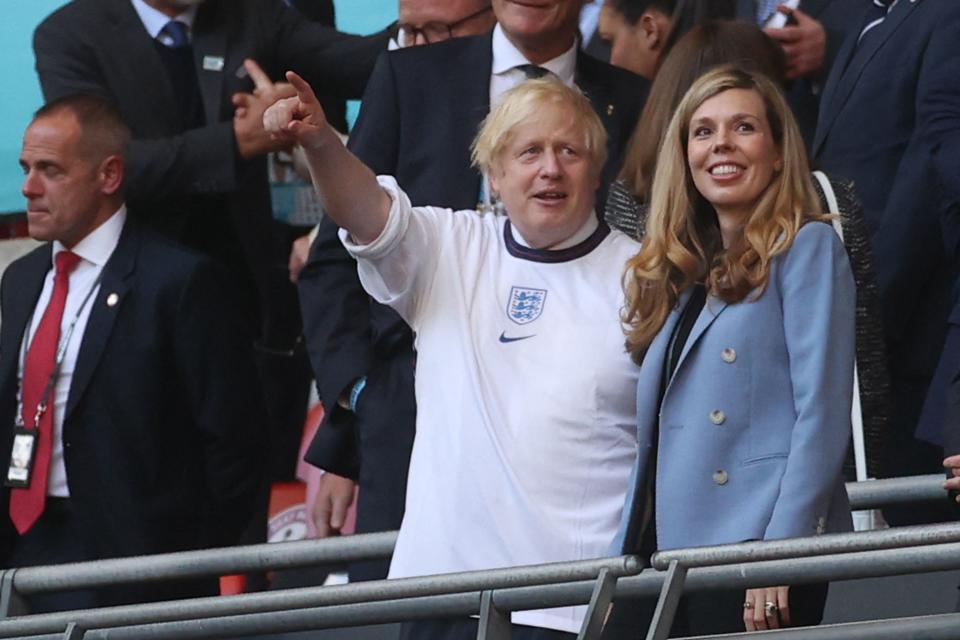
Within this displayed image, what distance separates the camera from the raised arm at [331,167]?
4.48 m

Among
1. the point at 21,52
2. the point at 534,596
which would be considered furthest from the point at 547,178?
the point at 21,52

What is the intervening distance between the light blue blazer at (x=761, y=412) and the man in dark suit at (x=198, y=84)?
2.35 meters

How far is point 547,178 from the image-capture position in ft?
15.5

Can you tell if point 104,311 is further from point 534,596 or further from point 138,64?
point 534,596

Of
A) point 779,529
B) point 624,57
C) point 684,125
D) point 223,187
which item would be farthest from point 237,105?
point 779,529

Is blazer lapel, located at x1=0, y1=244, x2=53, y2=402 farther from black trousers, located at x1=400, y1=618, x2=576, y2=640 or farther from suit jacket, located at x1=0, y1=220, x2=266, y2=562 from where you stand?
black trousers, located at x1=400, y1=618, x2=576, y2=640

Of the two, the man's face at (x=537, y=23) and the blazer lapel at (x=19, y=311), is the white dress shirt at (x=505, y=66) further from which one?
the blazer lapel at (x=19, y=311)

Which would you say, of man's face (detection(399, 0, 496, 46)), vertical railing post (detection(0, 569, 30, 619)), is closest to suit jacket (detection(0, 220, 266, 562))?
man's face (detection(399, 0, 496, 46))

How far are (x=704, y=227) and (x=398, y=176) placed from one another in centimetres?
106

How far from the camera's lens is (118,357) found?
6195mm

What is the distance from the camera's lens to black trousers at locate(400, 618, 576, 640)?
14.9 feet

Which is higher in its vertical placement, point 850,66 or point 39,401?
point 850,66

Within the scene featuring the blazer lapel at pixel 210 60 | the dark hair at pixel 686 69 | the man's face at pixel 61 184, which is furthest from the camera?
the blazer lapel at pixel 210 60

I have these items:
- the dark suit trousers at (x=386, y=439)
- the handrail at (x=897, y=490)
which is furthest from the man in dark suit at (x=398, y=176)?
the handrail at (x=897, y=490)
